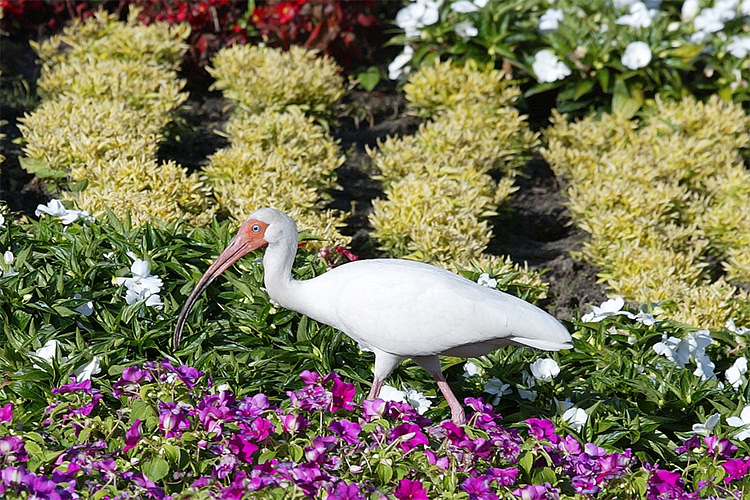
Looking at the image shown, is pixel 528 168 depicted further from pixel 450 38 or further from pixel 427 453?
pixel 427 453

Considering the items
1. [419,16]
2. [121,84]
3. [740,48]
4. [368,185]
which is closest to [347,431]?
[368,185]

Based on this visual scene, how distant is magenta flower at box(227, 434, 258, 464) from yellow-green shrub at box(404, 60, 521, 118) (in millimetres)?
4177

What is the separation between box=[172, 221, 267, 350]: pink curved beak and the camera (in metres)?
3.33

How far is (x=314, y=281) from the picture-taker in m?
3.31

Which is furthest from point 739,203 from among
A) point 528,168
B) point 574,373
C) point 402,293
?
point 402,293

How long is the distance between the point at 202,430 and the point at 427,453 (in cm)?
70

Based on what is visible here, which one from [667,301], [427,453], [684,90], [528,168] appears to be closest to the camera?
[427,453]

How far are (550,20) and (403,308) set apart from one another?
15.3ft

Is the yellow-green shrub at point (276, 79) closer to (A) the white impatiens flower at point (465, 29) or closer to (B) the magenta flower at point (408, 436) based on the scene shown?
(A) the white impatiens flower at point (465, 29)

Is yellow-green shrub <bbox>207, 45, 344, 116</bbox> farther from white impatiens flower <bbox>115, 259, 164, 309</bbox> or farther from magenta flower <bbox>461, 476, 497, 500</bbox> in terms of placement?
magenta flower <bbox>461, 476, 497, 500</bbox>

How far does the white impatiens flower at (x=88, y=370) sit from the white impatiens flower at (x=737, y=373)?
2.65 meters

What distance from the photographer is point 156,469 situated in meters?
2.61

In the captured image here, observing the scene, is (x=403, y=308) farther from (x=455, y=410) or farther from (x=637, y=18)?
(x=637, y=18)

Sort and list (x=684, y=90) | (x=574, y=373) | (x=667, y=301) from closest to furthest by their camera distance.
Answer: (x=574, y=373) → (x=667, y=301) → (x=684, y=90)
